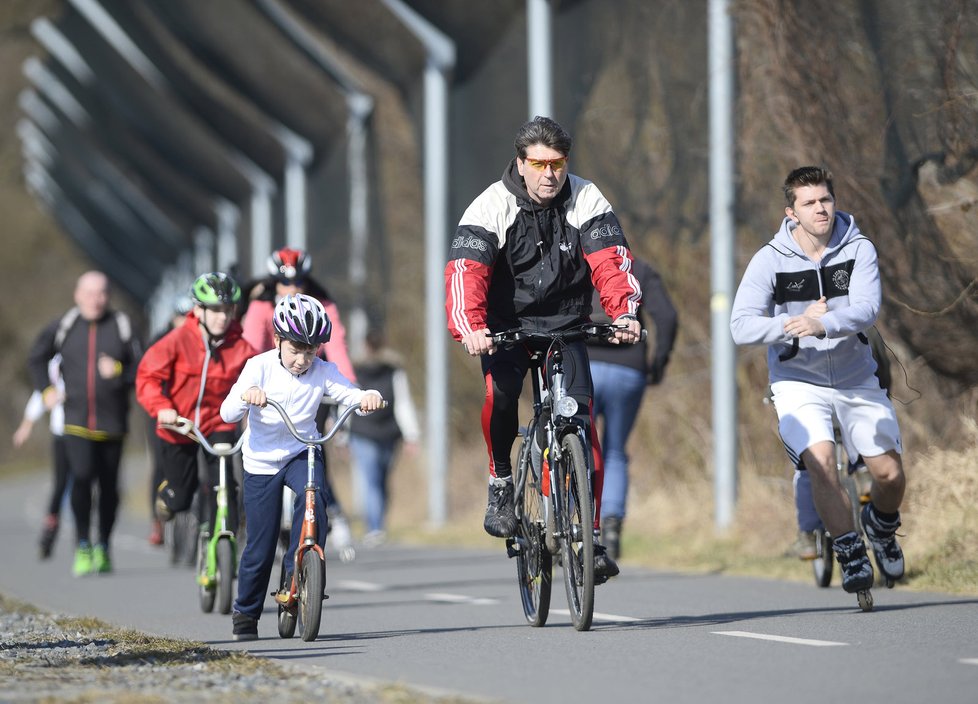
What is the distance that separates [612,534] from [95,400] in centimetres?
447

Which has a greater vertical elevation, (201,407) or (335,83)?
(335,83)

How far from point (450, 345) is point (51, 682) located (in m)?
12.6

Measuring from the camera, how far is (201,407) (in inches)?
427

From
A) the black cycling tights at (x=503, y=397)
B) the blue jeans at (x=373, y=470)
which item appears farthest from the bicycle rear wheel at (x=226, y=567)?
the blue jeans at (x=373, y=470)

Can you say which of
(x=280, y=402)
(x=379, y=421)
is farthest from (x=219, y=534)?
(x=379, y=421)

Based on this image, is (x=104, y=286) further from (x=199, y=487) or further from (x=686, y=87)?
(x=686, y=87)

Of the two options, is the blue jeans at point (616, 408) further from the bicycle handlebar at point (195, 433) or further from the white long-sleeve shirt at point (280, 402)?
the white long-sleeve shirt at point (280, 402)

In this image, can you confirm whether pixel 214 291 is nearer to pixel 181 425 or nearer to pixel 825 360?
pixel 181 425

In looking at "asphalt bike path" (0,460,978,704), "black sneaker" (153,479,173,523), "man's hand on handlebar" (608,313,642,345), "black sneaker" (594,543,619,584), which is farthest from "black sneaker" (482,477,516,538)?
"black sneaker" (153,479,173,523)

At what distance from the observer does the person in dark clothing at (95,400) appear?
14531 millimetres

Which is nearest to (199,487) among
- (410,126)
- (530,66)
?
(530,66)

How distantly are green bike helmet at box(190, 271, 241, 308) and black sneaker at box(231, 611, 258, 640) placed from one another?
2.27m

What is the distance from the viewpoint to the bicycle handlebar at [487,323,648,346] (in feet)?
27.0

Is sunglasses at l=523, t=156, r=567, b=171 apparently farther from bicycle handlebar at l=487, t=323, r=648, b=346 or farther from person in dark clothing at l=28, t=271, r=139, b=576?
person in dark clothing at l=28, t=271, r=139, b=576
